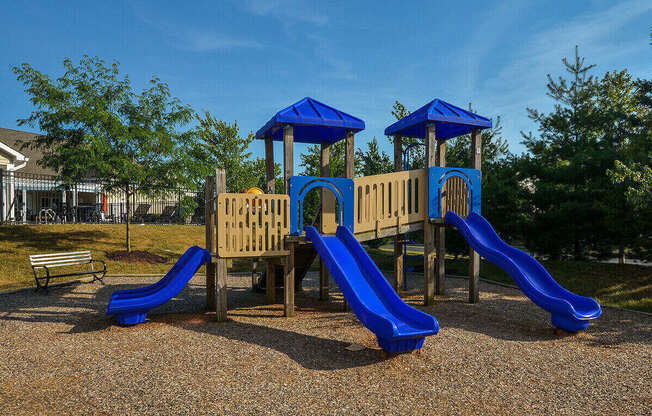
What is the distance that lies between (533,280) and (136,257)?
13.0 metres

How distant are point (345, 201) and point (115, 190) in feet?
39.9

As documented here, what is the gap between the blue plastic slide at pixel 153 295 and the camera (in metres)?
7.02

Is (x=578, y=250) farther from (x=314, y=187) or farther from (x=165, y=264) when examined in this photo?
(x=165, y=264)

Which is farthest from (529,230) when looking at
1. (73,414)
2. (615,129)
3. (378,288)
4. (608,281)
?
(73,414)

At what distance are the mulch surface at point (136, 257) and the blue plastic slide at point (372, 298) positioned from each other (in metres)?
9.39

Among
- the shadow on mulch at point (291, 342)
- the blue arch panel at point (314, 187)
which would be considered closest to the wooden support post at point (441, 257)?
the blue arch panel at point (314, 187)

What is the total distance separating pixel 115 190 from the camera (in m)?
16.7

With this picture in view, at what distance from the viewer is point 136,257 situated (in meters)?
14.9

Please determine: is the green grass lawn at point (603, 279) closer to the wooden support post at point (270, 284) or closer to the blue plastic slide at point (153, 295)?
the wooden support post at point (270, 284)

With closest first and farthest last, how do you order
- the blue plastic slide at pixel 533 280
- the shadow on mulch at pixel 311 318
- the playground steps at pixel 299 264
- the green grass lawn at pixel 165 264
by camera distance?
the shadow on mulch at pixel 311 318 → the blue plastic slide at pixel 533 280 → the playground steps at pixel 299 264 → the green grass lawn at pixel 165 264

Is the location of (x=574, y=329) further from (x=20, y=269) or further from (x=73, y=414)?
(x=20, y=269)

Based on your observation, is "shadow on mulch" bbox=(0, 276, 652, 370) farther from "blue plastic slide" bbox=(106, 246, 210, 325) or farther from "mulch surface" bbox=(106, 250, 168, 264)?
"mulch surface" bbox=(106, 250, 168, 264)

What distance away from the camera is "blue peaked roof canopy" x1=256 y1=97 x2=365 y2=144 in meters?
8.13

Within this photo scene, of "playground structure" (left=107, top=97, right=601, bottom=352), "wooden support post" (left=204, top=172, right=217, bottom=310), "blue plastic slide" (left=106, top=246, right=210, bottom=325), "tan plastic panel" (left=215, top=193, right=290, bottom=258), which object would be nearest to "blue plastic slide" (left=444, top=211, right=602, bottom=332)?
"playground structure" (left=107, top=97, right=601, bottom=352)
